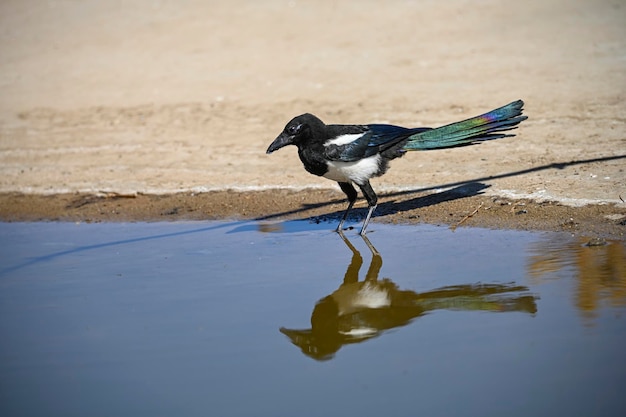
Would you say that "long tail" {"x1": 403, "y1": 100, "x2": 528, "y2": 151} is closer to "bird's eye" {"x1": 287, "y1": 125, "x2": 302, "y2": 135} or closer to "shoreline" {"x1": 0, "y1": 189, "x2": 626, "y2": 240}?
"shoreline" {"x1": 0, "y1": 189, "x2": 626, "y2": 240}

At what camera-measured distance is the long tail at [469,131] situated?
698 cm

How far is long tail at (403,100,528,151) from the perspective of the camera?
6984 mm

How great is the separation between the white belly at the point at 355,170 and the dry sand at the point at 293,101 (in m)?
0.52

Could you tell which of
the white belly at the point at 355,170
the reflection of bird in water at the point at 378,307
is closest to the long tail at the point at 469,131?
the white belly at the point at 355,170

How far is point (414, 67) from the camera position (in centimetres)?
1103

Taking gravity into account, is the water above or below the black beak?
below

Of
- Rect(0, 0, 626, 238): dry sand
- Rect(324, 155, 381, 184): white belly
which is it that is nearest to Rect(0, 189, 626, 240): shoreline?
Rect(0, 0, 626, 238): dry sand

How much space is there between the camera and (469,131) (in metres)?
7.03

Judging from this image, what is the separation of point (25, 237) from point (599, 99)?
5846 mm

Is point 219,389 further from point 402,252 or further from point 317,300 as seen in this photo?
point 402,252

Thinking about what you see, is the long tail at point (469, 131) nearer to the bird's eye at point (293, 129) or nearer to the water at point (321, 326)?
the water at point (321, 326)

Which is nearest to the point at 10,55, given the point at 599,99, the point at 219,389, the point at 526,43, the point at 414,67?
the point at 414,67

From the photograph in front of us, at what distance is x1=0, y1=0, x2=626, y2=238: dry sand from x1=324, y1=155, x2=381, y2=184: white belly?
52 cm

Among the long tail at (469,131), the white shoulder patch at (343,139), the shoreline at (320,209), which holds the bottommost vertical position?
the shoreline at (320,209)
